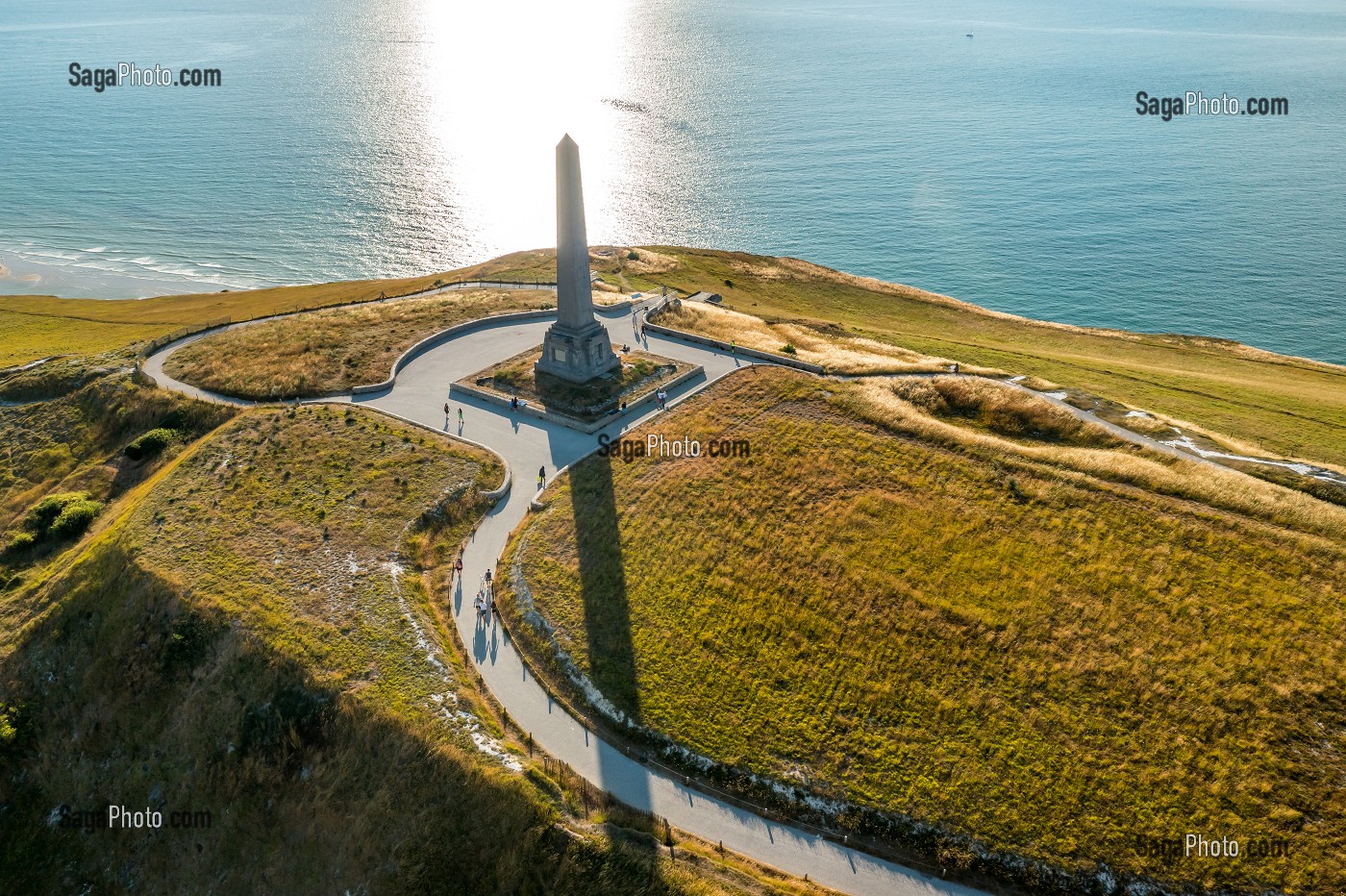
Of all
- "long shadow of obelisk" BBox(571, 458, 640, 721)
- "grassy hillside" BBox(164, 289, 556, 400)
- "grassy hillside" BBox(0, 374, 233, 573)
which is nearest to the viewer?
"long shadow of obelisk" BBox(571, 458, 640, 721)

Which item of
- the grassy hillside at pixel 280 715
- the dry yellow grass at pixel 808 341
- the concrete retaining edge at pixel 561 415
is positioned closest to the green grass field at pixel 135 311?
the concrete retaining edge at pixel 561 415

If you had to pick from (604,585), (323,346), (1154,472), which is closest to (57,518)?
(323,346)

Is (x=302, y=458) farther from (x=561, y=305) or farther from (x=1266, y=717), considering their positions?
(x=1266, y=717)

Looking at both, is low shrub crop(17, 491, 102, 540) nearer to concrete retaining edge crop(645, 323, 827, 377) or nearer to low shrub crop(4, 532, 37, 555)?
low shrub crop(4, 532, 37, 555)

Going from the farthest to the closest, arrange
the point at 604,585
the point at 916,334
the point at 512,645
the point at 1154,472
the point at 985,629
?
1. the point at 916,334
2. the point at 1154,472
3. the point at 604,585
4. the point at 512,645
5. the point at 985,629

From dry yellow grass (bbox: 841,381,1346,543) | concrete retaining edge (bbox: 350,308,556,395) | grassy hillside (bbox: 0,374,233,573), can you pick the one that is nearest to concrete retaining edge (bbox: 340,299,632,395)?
concrete retaining edge (bbox: 350,308,556,395)

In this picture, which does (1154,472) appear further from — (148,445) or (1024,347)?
(148,445)

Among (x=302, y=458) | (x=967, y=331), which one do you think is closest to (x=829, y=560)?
(x=302, y=458)
